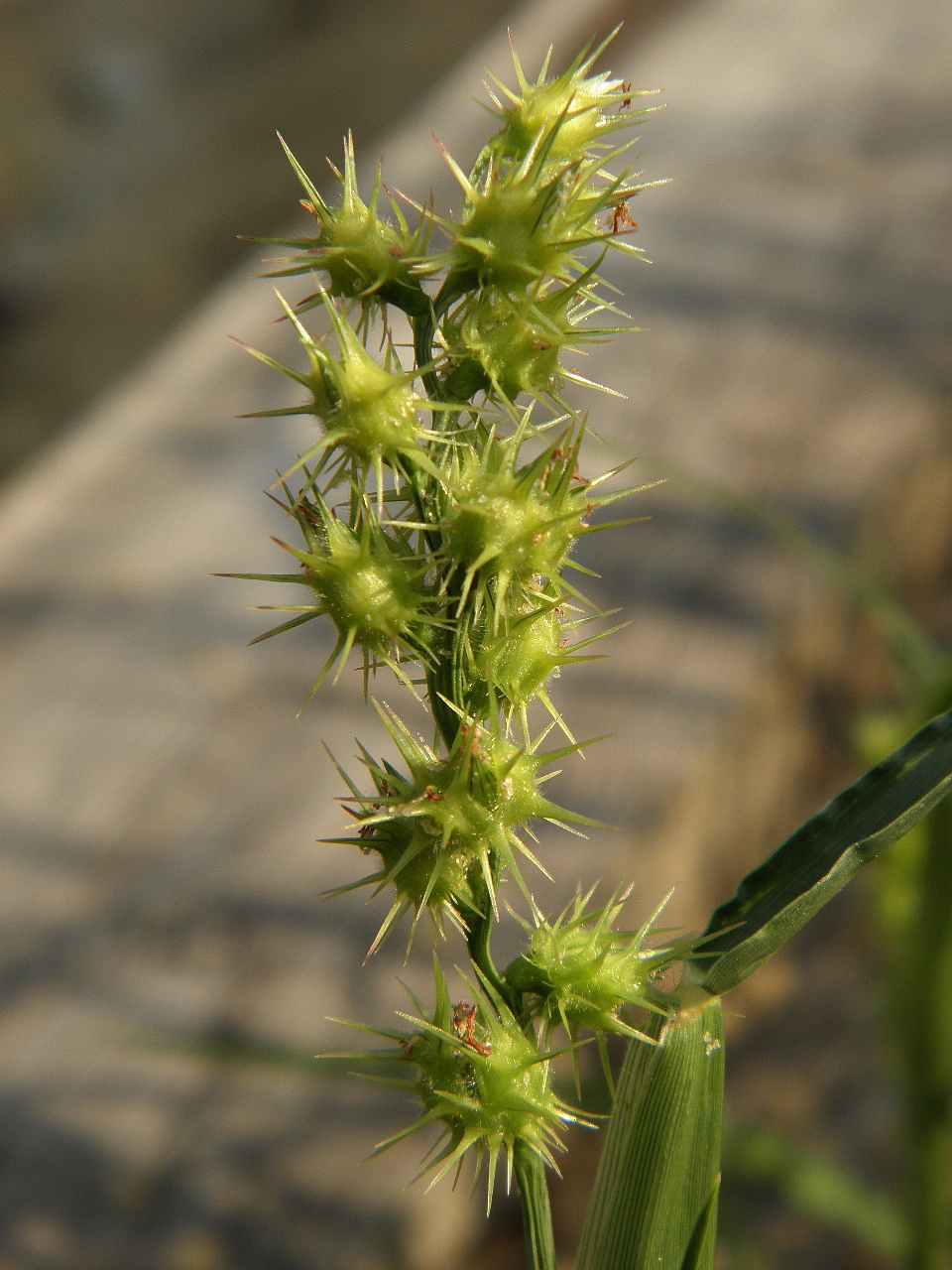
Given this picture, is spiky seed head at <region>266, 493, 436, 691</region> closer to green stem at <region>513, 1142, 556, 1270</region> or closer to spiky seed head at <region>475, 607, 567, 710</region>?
spiky seed head at <region>475, 607, 567, 710</region>

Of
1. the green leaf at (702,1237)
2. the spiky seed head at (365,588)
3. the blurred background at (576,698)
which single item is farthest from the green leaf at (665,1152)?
the blurred background at (576,698)

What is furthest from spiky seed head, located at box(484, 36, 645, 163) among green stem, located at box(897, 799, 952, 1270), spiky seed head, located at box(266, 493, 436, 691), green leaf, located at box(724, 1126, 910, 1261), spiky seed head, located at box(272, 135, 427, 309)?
green leaf, located at box(724, 1126, 910, 1261)

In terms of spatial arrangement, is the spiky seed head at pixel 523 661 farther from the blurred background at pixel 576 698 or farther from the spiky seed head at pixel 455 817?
the blurred background at pixel 576 698

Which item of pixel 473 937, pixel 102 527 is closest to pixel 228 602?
pixel 102 527

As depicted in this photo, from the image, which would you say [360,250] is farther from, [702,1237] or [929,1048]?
[929,1048]

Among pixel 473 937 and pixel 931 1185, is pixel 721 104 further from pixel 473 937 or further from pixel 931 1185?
pixel 473 937
